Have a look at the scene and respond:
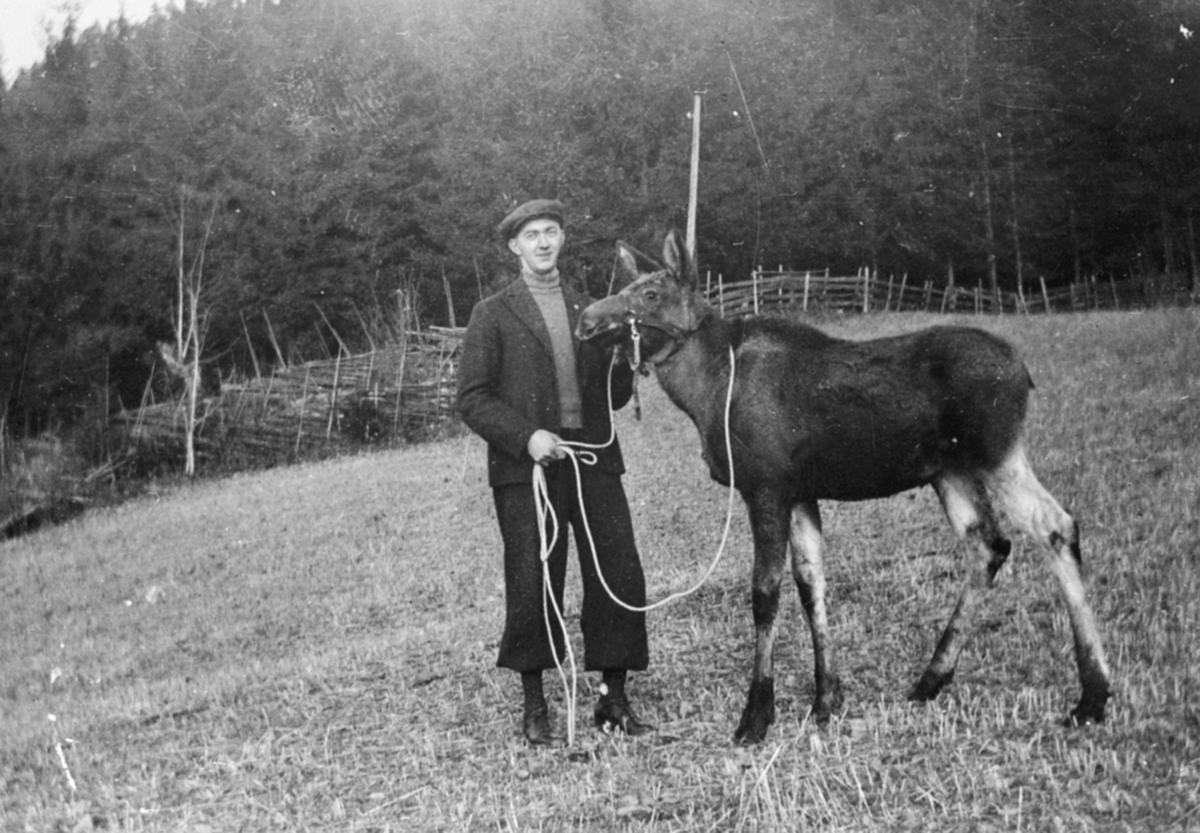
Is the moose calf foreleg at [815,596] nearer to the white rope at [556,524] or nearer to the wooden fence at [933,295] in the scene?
the white rope at [556,524]

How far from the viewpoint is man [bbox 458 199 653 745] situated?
5910mm

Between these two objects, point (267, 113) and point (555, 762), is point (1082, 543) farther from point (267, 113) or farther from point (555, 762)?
point (267, 113)

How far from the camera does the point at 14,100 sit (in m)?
15.2

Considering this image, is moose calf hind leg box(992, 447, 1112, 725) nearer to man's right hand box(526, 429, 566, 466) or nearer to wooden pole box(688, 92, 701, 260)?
man's right hand box(526, 429, 566, 466)

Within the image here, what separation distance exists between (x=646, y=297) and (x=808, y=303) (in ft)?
28.9

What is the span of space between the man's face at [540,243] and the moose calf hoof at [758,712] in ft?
7.49

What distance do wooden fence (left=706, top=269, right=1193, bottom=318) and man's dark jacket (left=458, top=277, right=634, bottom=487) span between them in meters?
2.19

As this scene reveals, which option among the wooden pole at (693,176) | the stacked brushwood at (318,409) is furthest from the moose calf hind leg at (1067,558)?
the stacked brushwood at (318,409)

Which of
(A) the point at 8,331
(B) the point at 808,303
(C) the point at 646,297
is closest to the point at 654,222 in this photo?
(B) the point at 808,303

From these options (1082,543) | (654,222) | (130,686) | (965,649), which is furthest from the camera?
(654,222)

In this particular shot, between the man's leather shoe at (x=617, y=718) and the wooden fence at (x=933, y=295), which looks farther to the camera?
the wooden fence at (x=933, y=295)

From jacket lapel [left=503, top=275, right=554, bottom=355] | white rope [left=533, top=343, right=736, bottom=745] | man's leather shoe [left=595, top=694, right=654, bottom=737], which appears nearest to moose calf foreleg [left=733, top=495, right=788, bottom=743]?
white rope [left=533, top=343, right=736, bottom=745]

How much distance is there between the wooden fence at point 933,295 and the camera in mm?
10164

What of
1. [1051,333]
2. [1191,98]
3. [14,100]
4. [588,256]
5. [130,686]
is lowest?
[130,686]
